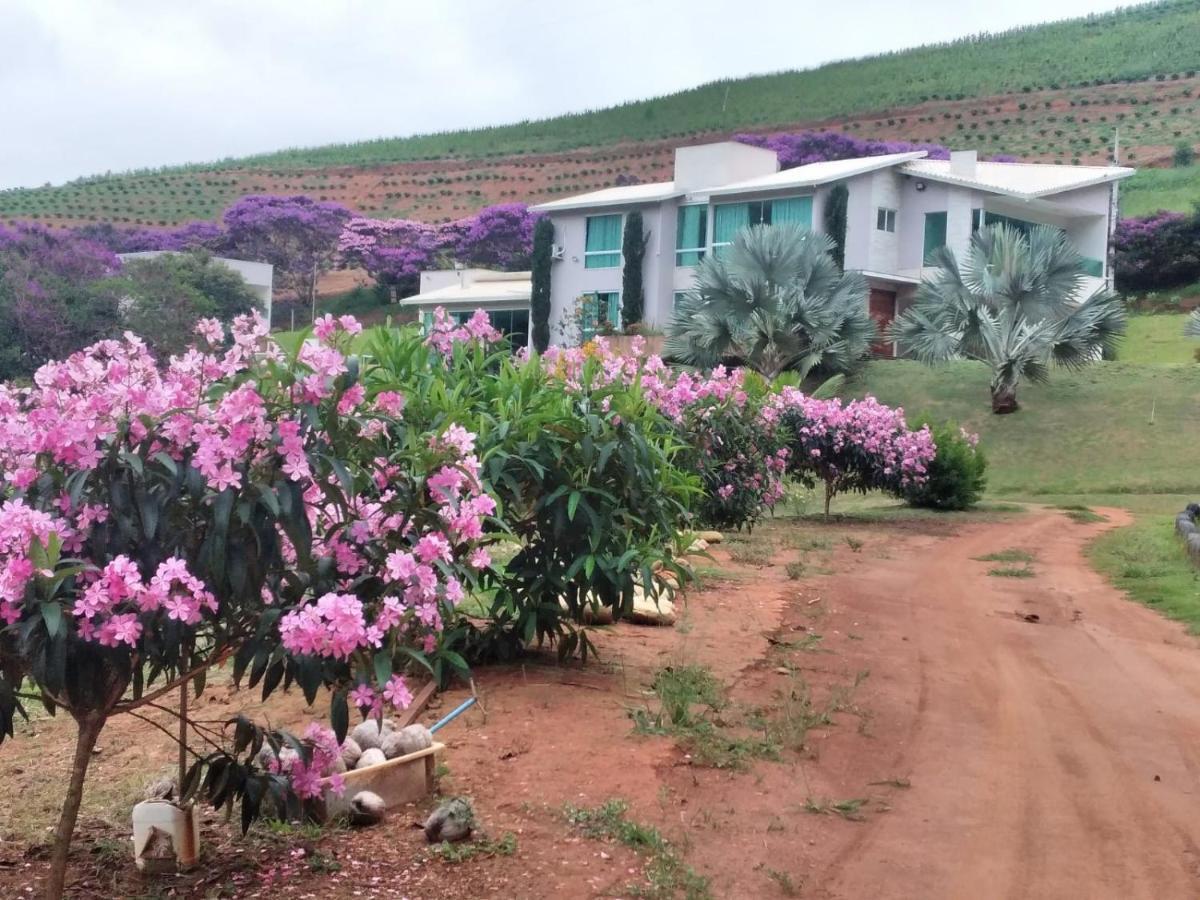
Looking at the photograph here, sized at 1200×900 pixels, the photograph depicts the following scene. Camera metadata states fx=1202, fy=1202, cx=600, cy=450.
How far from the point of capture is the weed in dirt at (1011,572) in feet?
43.0

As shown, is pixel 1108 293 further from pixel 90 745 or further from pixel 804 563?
pixel 90 745

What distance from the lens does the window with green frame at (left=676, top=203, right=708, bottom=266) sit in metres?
38.1

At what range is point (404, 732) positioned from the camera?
5254 mm

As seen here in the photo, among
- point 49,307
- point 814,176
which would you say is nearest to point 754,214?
point 814,176

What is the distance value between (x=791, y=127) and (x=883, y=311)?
49.3 m

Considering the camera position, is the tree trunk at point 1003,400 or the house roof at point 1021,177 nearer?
the tree trunk at point 1003,400

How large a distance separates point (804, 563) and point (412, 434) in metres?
9.51

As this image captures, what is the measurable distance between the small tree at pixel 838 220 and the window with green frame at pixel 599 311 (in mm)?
7493

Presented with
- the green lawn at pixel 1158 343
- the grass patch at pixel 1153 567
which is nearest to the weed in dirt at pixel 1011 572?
the grass patch at pixel 1153 567

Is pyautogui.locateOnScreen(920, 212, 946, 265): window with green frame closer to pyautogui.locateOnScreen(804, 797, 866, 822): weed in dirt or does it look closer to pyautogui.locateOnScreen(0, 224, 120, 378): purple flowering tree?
pyautogui.locateOnScreen(0, 224, 120, 378): purple flowering tree

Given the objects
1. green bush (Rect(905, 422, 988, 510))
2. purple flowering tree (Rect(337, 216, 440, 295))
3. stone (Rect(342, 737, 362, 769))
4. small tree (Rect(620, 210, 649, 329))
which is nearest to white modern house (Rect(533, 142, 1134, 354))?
small tree (Rect(620, 210, 649, 329))

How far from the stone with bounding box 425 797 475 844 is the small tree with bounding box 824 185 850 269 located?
31722 mm

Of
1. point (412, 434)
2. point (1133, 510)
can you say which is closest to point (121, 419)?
point (412, 434)

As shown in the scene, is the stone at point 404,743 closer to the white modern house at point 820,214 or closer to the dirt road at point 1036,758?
the dirt road at point 1036,758
